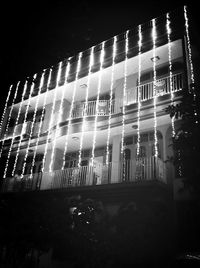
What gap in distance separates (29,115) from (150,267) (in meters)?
15.5

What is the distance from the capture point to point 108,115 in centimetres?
1505

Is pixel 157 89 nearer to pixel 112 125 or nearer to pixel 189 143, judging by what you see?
pixel 112 125

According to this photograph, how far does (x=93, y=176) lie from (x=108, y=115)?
335 cm

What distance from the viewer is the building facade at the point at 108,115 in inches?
532

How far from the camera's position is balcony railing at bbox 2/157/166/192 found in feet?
40.8

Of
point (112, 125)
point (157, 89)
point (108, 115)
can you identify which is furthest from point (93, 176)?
point (157, 89)

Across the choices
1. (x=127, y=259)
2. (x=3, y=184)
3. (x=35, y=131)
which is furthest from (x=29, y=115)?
(x=127, y=259)

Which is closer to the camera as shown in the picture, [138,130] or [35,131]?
[138,130]

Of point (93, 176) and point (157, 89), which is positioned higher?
point (157, 89)

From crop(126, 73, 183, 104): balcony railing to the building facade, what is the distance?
0.05m

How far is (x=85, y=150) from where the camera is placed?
17.8 metres

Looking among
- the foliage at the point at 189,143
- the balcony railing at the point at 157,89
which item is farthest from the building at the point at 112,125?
the foliage at the point at 189,143

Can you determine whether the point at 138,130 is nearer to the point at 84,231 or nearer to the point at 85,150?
the point at 85,150

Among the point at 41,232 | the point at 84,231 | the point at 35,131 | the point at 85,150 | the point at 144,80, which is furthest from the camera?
the point at 35,131
